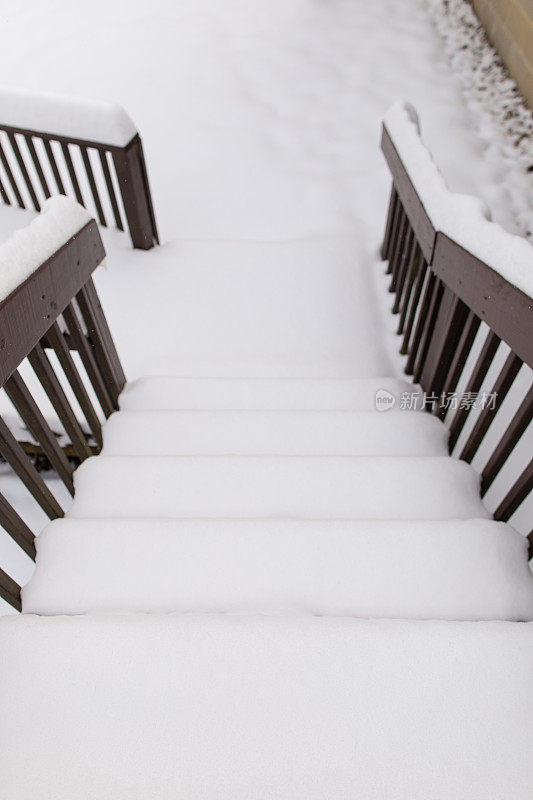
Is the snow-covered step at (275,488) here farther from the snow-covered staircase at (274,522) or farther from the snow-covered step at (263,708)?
the snow-covered step at (263,708)

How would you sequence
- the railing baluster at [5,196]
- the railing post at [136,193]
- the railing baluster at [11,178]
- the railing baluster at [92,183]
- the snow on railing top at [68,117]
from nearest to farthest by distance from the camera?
the snow on railing top at [68,117], the railing post at [136,193], the railing baluster at [92,183], the railing baluster at [11,178], the railing baluster at [5,196]

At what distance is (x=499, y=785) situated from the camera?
31.5 inches

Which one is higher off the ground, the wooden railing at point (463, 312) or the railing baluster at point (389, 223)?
the wooden railing at point (463, 312)

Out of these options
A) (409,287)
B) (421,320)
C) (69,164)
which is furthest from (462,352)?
(69,164)

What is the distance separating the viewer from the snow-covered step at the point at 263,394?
2127 millimetres

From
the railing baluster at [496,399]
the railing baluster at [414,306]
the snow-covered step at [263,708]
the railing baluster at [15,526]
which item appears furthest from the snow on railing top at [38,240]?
the railing baluster at [414,306]

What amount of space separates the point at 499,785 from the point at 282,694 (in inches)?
14.4

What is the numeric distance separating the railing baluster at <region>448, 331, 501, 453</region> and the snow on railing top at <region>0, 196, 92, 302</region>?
1253mm

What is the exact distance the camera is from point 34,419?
53.2 inches

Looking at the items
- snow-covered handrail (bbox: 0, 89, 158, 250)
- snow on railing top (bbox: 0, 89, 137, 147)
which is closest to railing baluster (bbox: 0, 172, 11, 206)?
snow-covered handrail (bbox: 0, 89, 158, 250)

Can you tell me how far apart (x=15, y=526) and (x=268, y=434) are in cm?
85

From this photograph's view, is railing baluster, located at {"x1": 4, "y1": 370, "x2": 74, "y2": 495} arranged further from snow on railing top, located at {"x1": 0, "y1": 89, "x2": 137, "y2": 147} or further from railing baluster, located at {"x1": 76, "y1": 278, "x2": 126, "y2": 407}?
snow on railing top, located at {"x1": 0, "y1": 89, "x2": 137, "y2": 147}

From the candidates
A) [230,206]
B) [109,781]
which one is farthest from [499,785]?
[230,206]

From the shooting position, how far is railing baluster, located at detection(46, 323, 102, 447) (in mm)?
1463
